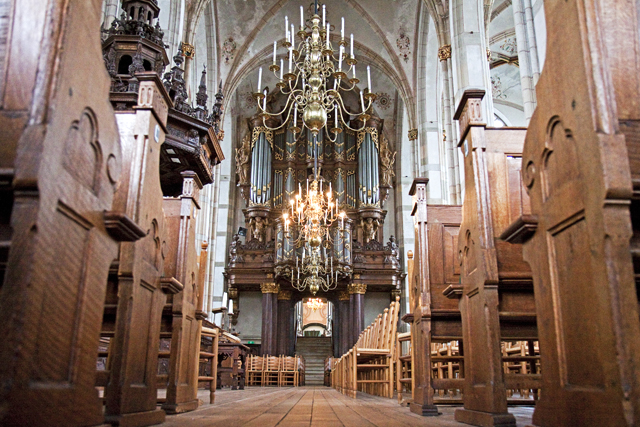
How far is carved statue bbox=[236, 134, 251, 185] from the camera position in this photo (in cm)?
1738

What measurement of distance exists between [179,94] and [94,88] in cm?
571

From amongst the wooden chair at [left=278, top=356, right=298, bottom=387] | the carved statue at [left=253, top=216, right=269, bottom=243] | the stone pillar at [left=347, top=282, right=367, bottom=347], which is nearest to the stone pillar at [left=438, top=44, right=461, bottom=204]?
the stone pillar at [left=347, top=282, right=367, bottom=347]

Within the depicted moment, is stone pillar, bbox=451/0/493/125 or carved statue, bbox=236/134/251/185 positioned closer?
stone pillar, bbox=451/0/493/125

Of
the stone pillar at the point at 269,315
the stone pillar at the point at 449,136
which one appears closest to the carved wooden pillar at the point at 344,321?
the stone pillar at the point at 269,315

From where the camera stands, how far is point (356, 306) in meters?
15.3

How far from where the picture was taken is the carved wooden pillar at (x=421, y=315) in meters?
3.64

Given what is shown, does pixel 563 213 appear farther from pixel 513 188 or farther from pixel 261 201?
pixel 261 201

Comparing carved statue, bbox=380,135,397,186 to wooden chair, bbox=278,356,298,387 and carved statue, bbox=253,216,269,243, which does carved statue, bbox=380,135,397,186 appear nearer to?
carved statue, bbox=253,216,269,243

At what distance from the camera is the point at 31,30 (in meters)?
1.64

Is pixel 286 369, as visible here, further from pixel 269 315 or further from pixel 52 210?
pixel 52 210

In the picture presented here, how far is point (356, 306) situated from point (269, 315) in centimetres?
249

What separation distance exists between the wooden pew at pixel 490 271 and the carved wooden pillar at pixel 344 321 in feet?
40.3

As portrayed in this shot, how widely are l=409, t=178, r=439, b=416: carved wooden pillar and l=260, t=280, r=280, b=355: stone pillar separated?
36.1ft

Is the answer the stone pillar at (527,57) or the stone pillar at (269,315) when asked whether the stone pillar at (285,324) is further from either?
the stone pillar at (527,57)
